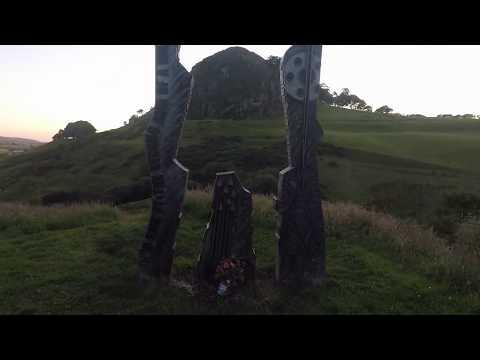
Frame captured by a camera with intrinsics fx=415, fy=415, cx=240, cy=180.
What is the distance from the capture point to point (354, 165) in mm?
27141

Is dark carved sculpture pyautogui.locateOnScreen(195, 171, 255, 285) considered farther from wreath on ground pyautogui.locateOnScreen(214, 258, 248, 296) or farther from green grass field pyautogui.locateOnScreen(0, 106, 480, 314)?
green grass field pyautogui.locateOnScreen(0, 106, 480, 314)

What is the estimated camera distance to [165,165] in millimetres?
8164

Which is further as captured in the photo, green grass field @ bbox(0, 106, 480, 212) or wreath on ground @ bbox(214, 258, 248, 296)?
green grass field @ bbox(0, 106, 480, 212)

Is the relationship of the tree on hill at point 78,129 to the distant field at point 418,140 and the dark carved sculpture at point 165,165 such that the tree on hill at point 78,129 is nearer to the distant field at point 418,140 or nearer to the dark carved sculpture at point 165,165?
the distant field at point 418,140


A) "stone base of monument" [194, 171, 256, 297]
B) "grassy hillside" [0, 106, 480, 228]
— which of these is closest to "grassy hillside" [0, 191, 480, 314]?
"stone base of monument" [194, 171, 256, 297]

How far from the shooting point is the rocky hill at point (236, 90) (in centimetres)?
4481

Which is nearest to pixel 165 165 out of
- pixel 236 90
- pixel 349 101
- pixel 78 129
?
pixel 236 90

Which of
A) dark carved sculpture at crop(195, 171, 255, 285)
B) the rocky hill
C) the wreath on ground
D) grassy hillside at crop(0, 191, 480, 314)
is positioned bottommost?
grassy hillside at crop(0, 191, 480, 314)

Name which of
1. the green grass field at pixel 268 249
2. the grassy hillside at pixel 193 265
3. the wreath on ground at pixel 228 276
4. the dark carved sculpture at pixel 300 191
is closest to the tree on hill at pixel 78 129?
the green grass field at pixel 268 249

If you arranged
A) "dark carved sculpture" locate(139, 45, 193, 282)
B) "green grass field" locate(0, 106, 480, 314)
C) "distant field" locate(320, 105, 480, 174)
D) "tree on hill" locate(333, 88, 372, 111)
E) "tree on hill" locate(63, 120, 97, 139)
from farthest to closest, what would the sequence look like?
"tree on hill" locate(333, 88, 372, 111) → "tree on hill" locate(63, 120, 97, 139) → "distant field" locate(320, 105, 480, 174) → "dark carved sculpture" locate(139, 45, 193, 282) → "green grass field" locate(0, 106, 480, 314)

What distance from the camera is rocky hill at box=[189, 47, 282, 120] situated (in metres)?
44.8

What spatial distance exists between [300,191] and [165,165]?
9.00 feet

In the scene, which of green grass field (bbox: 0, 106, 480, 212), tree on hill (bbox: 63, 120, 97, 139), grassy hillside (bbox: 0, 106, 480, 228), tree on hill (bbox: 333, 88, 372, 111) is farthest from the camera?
tree on hill (bbox: 333, 88, 372, 111)

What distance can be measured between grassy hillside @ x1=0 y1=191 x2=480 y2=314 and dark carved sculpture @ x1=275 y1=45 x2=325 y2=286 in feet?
1.78
